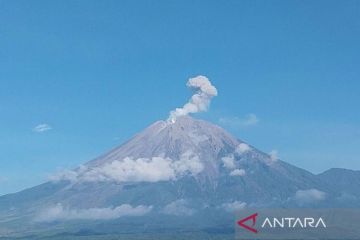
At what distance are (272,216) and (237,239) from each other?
11.9 ft

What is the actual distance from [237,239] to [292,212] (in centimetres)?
550

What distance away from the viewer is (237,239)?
1993 inches

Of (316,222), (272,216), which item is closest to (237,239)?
(272,216)

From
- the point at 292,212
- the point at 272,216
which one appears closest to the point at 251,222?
the point at 272,216

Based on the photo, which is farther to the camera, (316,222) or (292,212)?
(292,212)

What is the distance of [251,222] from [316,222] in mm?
4651

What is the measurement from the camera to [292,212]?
52.9m

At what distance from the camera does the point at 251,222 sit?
46719 mm

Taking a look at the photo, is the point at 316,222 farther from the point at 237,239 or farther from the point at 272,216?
the point at 237,239

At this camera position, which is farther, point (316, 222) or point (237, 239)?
point (237, 239)

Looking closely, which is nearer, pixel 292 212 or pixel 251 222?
pixel 251 222

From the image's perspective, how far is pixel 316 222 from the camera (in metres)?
46.7

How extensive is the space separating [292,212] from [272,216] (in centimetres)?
457
